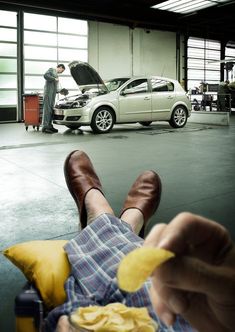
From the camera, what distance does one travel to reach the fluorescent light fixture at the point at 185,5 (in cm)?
1409

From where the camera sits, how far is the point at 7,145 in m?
7.05

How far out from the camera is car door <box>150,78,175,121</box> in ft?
32.9

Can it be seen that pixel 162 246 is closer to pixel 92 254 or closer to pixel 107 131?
pixel 92 254

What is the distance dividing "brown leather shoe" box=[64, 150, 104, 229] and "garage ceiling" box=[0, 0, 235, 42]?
11.5m

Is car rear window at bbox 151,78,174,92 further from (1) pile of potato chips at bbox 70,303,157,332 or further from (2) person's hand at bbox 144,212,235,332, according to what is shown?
(2) person's hand at bbox 144,212,235,332

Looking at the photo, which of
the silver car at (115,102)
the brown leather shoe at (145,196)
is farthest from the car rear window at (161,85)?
the brown leather shoe at (145,196)

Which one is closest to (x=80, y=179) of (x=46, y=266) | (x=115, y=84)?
(x=46, y=266)

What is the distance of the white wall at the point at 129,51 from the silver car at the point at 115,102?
18.8 feet

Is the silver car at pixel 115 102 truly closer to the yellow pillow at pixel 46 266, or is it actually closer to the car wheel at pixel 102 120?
the car wheel at pixel 102 120

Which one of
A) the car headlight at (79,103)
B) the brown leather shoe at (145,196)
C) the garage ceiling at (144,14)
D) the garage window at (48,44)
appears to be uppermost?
the garage ceiling at (144,14)

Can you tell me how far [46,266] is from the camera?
1.43m

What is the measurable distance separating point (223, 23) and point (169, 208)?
57.4 feet

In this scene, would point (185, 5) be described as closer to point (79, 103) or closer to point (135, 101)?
point (135, 101)

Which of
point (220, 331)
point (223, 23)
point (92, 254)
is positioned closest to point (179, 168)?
point (92, 254)
